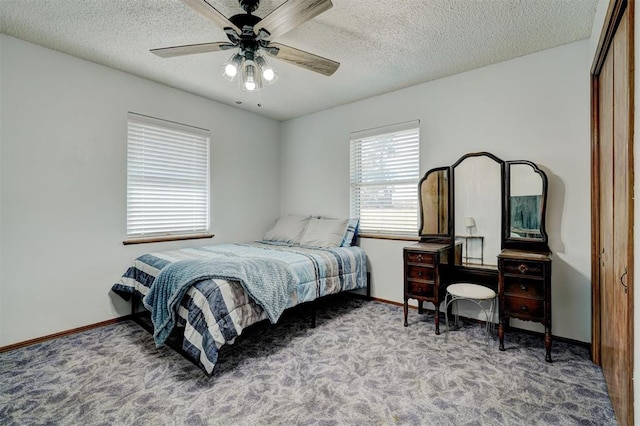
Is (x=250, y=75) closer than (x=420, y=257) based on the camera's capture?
Yes

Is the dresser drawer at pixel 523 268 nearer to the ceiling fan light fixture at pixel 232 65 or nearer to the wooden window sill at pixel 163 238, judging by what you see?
the ceiling fan light fixture at pixel 232 65

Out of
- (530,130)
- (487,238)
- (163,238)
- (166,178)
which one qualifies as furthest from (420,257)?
(166,178)

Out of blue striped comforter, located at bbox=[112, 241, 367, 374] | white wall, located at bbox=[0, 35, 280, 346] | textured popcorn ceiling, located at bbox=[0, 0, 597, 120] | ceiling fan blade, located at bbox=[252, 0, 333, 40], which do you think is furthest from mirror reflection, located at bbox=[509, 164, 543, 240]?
white wall, located at bbox=[0, 35, 280, 346]

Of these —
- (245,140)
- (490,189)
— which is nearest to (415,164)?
(490,189)

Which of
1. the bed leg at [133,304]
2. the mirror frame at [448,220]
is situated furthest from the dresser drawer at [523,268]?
the bed leg at [133,304]

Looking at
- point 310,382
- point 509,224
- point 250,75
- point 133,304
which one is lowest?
point 310,382

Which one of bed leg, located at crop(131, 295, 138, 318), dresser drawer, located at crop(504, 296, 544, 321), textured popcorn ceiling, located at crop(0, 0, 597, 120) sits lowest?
bed leg, located at crop(131, 295, 138, 318)

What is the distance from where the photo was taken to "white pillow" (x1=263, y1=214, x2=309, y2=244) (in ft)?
13.6

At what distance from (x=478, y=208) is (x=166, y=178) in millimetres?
3445

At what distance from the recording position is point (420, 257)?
9.57 feet

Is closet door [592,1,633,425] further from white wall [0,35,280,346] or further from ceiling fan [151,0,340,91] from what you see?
white wall [0,35,280,346]

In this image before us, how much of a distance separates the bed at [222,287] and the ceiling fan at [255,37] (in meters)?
1.46

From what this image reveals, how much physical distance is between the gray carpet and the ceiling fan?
83.9 inches

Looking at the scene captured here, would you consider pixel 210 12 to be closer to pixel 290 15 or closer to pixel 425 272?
pixel 290 15
